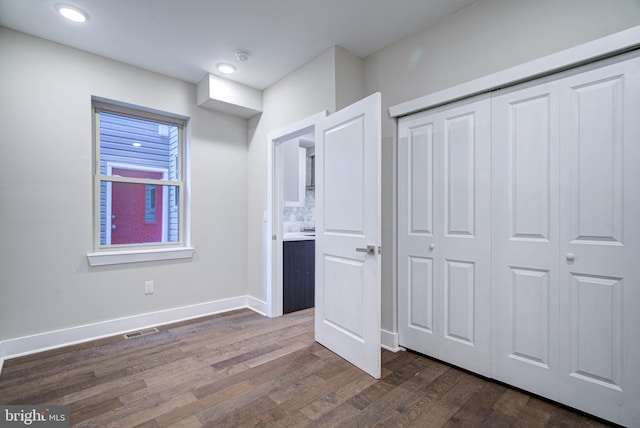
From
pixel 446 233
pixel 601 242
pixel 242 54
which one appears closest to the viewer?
pixel 601 242

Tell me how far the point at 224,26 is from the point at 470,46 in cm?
183

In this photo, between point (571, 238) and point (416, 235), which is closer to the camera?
point (571, 238)

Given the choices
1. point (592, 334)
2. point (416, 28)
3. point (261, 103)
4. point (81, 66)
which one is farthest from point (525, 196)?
point (81, 66)

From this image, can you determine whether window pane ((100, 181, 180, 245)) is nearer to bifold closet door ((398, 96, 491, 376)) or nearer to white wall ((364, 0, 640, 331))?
white wall ((364, 0, 640, 331))

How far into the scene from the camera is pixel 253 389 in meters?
1.97

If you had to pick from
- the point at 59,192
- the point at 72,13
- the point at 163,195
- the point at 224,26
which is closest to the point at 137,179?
the point at 163,195

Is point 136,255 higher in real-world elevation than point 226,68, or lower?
lower

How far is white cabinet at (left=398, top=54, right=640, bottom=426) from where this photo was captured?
5.19 feet

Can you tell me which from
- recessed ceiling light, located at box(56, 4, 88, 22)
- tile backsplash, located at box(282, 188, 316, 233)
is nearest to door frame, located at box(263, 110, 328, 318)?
tile backsplash, located at box(282, 188, 316, 233)

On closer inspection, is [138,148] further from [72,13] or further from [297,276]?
[297,276]

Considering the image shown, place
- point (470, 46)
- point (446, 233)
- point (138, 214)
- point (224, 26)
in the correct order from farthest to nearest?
1. point (138, 214)
2. point (224, 26)
3. point (446, 233)
4. point (470, 46)

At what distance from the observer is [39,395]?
1.91 meters

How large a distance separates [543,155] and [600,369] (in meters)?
1.20

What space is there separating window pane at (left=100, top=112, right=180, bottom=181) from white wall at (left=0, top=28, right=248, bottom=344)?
22cm
